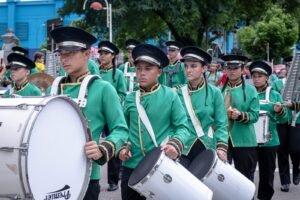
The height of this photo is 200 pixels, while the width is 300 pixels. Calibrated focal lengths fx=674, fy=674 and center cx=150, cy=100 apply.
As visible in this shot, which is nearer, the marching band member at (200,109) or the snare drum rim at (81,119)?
the snare drum rim at (81,119)

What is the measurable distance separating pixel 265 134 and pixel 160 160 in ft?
12.0

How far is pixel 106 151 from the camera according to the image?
13.7ft

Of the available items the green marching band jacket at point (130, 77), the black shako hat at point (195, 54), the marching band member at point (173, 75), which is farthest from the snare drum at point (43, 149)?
the green marching band jacket at point (130, 77)

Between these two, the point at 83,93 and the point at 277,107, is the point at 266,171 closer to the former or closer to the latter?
the point at 277,107

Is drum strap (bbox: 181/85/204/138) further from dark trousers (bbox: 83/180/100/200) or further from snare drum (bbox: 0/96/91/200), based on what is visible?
snare drum (bbox: 0/96/91/200)

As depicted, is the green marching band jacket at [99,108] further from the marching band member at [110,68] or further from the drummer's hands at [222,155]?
the marching band member at [110,68]

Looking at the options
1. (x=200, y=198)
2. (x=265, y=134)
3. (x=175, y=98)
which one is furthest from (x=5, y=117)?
(x=265, y=134)

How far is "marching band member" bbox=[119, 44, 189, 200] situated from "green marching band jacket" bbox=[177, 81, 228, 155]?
2.82ft

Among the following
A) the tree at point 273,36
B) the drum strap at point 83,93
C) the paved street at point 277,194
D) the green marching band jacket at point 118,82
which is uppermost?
the tree at point 273,36

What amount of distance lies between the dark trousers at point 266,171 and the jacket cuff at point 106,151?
14.2 feet

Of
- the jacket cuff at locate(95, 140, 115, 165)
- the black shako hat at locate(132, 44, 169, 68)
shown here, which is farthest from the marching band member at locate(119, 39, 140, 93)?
the jacket cuff at locate(95, 140, 115, 165)

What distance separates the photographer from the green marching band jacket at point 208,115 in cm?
638

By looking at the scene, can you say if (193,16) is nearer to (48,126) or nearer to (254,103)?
(254,103)

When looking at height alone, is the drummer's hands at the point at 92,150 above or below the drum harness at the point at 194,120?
below
